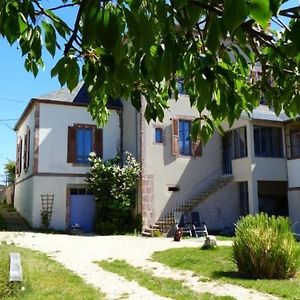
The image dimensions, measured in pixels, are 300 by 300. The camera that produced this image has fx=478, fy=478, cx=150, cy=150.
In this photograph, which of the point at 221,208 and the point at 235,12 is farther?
the point at 221,208

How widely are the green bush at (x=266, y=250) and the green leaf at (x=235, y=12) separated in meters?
9.79

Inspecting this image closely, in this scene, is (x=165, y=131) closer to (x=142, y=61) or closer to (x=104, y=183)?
(x=104, y=183)

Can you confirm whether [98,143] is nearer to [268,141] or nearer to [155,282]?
[268,141]

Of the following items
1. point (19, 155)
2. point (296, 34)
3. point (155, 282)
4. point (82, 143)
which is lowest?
point (155, 282)

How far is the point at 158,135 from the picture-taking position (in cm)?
2405

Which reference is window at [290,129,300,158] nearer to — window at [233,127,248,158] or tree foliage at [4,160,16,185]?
window at [233,127,248,158]

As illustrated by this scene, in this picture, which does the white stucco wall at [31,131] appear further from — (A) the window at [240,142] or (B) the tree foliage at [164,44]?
(B) the tree foliage at [164,44]

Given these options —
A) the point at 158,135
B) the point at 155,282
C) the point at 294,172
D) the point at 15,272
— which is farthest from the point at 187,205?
the point at 15,272

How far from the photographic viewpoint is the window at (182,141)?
24.2 m

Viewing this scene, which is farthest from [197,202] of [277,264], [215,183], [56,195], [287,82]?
[287,82]

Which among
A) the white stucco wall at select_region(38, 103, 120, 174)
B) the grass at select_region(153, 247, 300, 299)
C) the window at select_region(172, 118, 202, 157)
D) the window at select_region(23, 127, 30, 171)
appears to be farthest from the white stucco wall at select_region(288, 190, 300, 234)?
the window at select_region(23, 127, 30, 171)

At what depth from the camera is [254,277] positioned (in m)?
10.6

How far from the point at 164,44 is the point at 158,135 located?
71.8ft

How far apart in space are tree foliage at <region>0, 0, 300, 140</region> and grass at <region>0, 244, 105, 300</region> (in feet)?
19.8
